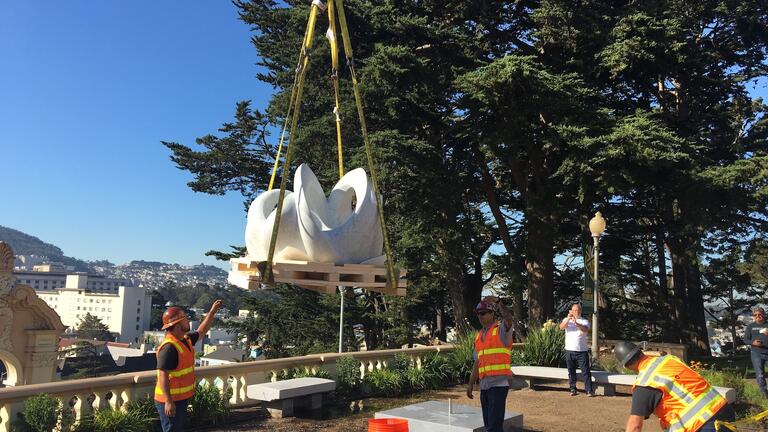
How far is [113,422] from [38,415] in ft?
2.90

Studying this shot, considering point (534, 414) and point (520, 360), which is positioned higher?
point (520, 360)

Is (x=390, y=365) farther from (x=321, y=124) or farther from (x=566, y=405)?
(x=321, y=124)

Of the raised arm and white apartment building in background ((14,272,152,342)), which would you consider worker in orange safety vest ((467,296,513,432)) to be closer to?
the raised arm

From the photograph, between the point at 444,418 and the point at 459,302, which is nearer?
the point at 444,418

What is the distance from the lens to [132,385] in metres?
8.40

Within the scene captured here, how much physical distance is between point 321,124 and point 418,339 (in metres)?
11.5

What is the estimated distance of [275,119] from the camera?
24984mm

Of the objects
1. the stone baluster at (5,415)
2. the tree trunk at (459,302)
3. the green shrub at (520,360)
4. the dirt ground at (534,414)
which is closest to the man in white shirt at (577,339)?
the dirt ground at (534,414)

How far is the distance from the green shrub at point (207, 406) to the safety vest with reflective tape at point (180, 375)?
337 cm

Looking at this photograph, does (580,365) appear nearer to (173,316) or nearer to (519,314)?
(173,316)

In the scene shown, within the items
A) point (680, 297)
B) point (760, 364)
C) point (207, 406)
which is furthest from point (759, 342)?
point (680, 297)

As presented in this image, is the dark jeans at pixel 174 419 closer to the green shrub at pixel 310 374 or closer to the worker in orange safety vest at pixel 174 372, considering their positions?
the worker in orange safety vest at pixel 174 372

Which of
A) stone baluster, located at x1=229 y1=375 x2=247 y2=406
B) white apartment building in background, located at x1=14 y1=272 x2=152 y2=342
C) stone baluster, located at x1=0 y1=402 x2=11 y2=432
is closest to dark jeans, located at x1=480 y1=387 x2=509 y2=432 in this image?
stone baluster, located at x1=229 y1=375 x2=247 y2=406

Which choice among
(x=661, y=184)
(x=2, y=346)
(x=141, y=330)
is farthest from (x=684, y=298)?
(x=141, y=330)
